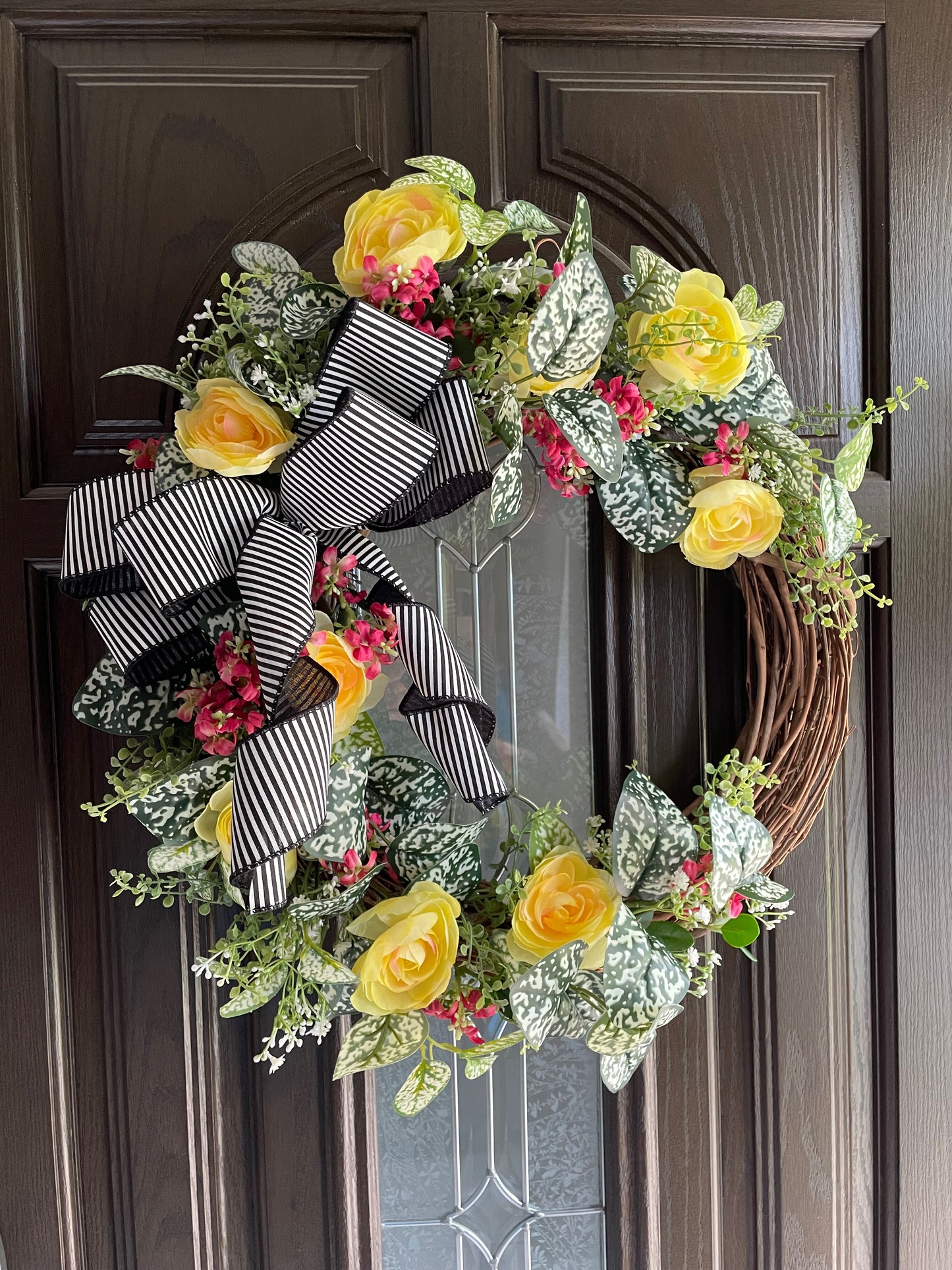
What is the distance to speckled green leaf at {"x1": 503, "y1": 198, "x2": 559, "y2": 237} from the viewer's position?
70 cm

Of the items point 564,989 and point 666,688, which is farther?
point 666,688

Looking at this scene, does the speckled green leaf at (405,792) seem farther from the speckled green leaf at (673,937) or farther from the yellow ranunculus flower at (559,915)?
the speckled green leaf at (673,937)

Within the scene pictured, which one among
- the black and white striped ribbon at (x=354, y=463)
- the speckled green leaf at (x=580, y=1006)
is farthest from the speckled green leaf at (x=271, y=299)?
the speckled green leaf at (x=580, y=1006)

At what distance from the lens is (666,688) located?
3.01 feet

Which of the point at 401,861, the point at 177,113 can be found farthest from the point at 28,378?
the point at 401,861

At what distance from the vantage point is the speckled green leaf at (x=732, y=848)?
29.2 inches

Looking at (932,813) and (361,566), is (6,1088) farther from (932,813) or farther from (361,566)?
(932,813)

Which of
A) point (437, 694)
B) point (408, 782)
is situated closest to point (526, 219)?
point (437, 694)

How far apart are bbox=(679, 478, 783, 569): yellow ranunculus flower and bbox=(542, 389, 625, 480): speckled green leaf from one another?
0.37 feet

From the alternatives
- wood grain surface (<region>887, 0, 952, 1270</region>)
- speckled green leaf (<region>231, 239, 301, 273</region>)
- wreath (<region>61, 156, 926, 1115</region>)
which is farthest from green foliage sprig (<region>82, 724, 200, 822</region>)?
wood grain surface (<region>887, 0, 952, 1270</region>)

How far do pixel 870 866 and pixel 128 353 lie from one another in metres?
1.02

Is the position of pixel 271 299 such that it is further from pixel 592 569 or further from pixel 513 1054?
pixel 513 1054

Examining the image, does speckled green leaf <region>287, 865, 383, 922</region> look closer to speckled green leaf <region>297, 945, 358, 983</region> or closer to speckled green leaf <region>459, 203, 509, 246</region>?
speckled green leaf <region>297, 945, 358, 983</region>

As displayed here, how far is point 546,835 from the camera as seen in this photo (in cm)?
79
